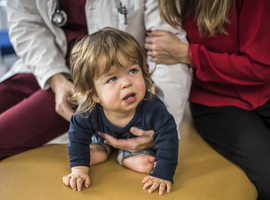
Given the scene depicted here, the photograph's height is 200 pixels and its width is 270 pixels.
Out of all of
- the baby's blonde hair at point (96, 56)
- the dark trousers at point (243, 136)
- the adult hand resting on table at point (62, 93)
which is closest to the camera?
the baby's blonde hair at point (96, 56)

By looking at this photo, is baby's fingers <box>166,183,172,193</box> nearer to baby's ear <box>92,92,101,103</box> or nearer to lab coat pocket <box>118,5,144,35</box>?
baby's ear <box>92,92,101,103</box>

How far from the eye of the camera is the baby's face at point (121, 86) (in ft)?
2.26

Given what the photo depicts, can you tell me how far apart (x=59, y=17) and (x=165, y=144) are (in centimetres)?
68

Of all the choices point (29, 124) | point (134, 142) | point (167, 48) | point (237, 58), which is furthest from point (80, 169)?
point (237, 58)

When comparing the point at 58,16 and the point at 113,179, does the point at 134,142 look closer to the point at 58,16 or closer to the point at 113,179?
the point at 113,179

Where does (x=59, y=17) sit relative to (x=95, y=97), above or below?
above

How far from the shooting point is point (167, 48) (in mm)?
956

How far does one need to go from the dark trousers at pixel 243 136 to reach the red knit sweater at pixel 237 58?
4cm

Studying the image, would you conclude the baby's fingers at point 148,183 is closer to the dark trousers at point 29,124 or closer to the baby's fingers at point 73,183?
the baby's fingers at point 73,183

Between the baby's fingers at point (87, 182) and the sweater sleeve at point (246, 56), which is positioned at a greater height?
the sweater sleeve at point (246, 56)

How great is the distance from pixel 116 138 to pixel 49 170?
0.23 m

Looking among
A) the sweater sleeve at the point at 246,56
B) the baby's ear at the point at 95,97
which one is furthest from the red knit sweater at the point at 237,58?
the baby's ear at the point at 95,97

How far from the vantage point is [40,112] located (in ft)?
3.10

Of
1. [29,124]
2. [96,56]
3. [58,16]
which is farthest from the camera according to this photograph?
[58,16]
